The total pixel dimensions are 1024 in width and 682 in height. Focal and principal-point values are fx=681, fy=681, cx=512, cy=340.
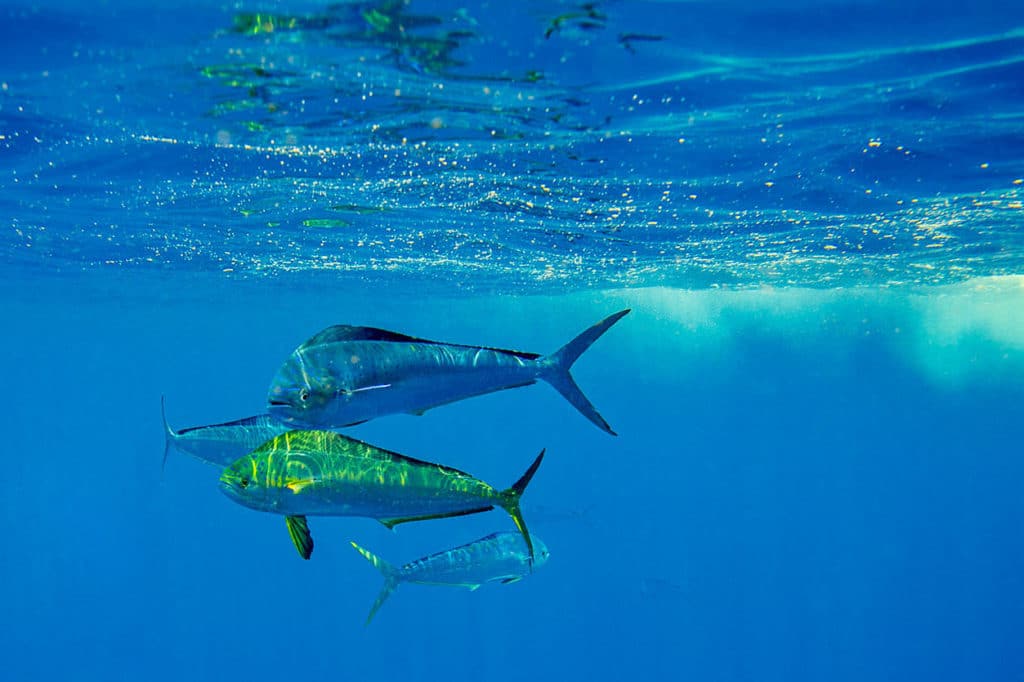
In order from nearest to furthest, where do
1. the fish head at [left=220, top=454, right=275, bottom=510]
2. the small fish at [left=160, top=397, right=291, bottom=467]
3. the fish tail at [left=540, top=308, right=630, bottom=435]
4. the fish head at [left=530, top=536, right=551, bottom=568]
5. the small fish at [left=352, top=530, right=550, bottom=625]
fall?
the fish head at [left=220, top=454, right=275, bottom=510] → the fish tail at [left=540, top=308, right=630, bottom=435] → the small fish at [left=160, top=397, right=291, bottom=467] → the small fish at [left=352, top=530, right=550, bottom=625] → the fish head at [left=530, top=536, right=551, bottom=568]

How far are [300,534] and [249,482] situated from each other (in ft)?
1.24

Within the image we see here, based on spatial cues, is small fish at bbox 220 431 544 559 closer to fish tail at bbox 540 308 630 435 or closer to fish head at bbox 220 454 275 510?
fish head at bbox 220 454 275 510

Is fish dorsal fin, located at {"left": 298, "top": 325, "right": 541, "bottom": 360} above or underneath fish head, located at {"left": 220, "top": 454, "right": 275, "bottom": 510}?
above

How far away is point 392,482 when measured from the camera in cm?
337

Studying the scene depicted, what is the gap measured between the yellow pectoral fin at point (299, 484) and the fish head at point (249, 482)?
0.13 meters

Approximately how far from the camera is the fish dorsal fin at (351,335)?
3.52m

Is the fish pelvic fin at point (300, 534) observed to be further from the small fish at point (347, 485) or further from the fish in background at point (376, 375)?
the fish in background at point (376, 375)

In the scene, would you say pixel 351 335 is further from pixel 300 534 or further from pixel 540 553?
pixel 540 553

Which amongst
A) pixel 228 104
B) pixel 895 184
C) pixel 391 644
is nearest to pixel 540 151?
pixel 228 104

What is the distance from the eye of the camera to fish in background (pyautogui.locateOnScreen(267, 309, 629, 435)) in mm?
3422

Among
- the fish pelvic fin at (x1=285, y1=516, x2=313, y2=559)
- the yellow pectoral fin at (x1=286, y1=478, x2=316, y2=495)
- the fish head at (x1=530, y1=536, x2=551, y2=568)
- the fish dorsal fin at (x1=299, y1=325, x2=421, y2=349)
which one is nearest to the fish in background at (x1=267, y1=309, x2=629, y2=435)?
A: the fish dorsal fin at (x1=299, y1=325, x2=421, y2=349)

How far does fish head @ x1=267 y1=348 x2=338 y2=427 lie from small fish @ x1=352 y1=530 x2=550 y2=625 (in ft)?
13.2

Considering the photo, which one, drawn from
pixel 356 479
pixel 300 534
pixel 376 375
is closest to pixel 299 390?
pixel 376 375

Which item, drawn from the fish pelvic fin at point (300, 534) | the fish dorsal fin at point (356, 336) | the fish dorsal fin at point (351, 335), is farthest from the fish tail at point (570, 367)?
the fish pelvic fin at point (300, 534)
